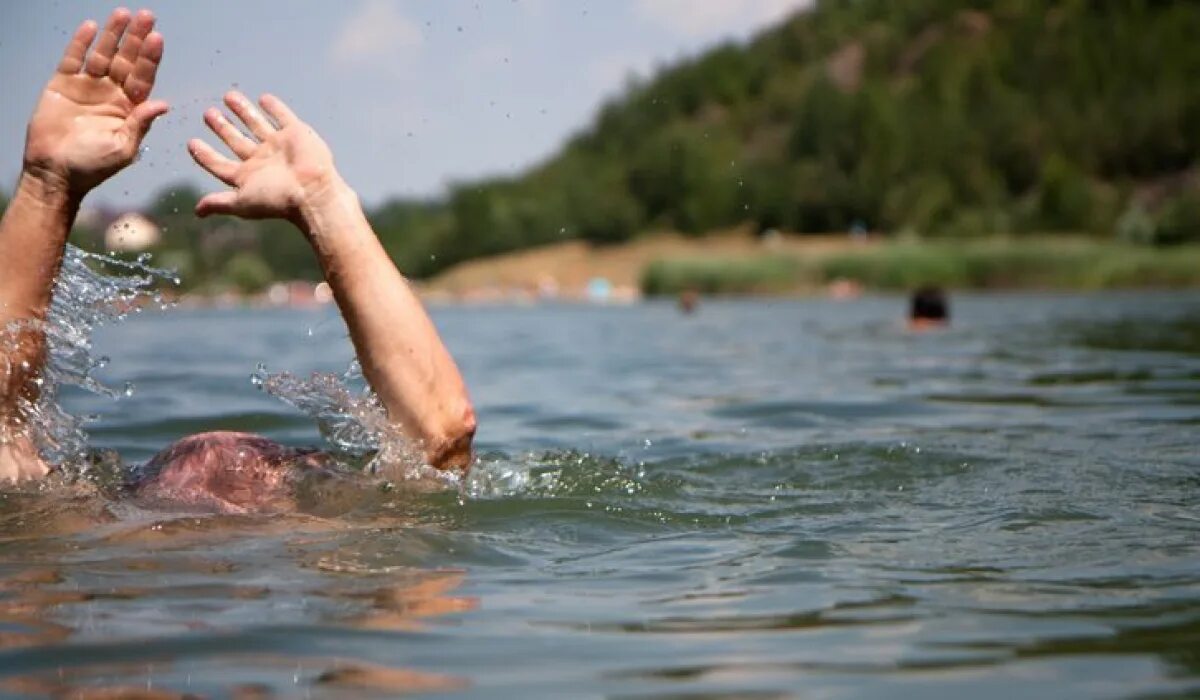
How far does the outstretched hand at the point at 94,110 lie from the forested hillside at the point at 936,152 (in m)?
60.9

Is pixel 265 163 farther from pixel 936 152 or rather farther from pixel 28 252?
pixel 936 152

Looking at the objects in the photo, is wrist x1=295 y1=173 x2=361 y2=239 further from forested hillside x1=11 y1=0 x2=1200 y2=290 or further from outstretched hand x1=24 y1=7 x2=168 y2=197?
forested hillside x1=11 y1=0 x2=1200 y2=290

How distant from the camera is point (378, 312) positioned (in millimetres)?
4305

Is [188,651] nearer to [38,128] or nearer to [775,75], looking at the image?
Result: [38,128]

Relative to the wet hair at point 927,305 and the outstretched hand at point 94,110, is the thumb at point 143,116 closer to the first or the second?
the outstretched hand at point 94,110

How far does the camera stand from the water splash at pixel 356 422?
4.50 m

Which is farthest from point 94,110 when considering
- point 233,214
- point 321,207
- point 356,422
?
point 356,422

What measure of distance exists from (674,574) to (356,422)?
50.3 inches

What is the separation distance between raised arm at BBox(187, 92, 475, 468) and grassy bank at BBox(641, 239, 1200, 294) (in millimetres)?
34766

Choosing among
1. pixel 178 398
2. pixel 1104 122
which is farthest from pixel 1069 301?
pixel 1104 122

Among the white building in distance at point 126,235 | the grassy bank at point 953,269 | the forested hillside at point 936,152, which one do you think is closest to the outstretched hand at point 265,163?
the white building in distance at point 126,235

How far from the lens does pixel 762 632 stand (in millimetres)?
3346

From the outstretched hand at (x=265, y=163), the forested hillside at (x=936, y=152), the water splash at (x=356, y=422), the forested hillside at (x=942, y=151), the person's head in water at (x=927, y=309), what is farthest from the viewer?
the forested hillside at (x=942, y=151)

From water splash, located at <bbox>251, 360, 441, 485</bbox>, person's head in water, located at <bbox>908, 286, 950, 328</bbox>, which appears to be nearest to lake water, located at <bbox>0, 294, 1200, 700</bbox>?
water splash, located at <bbox>251, 360, 441, 485</bbox>
